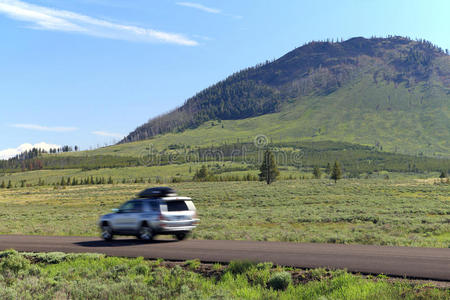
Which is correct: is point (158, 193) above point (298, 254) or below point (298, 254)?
above

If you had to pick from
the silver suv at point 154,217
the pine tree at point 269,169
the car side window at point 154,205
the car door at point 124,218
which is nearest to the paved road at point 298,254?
the silver suv at point 154,217

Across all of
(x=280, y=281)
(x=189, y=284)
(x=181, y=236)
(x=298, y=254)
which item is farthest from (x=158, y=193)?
(x=280, y=281)

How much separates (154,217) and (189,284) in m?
9.01

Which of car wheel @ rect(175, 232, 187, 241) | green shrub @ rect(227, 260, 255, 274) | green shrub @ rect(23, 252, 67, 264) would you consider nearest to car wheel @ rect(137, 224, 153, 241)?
car wheel @ rect(175, 232, 187, 241)

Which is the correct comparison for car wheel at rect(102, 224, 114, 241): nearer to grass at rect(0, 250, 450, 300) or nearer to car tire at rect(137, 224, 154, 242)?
car tire at rect(137, 224, 154, 242)

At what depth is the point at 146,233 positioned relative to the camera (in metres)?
19.3

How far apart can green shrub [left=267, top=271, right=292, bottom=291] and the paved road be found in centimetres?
191

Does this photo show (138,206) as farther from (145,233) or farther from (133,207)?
(145,233)

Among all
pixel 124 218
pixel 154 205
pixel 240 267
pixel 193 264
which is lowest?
pixel 193 264

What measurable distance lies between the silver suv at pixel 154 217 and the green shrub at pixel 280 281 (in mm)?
9408

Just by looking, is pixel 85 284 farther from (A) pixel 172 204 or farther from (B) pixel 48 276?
(A) pixel 172 204

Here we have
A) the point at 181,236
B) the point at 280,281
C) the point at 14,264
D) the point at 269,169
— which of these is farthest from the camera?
the point at 269,169

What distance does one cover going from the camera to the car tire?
19141mm

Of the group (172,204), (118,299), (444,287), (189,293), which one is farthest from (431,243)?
(118,299)
